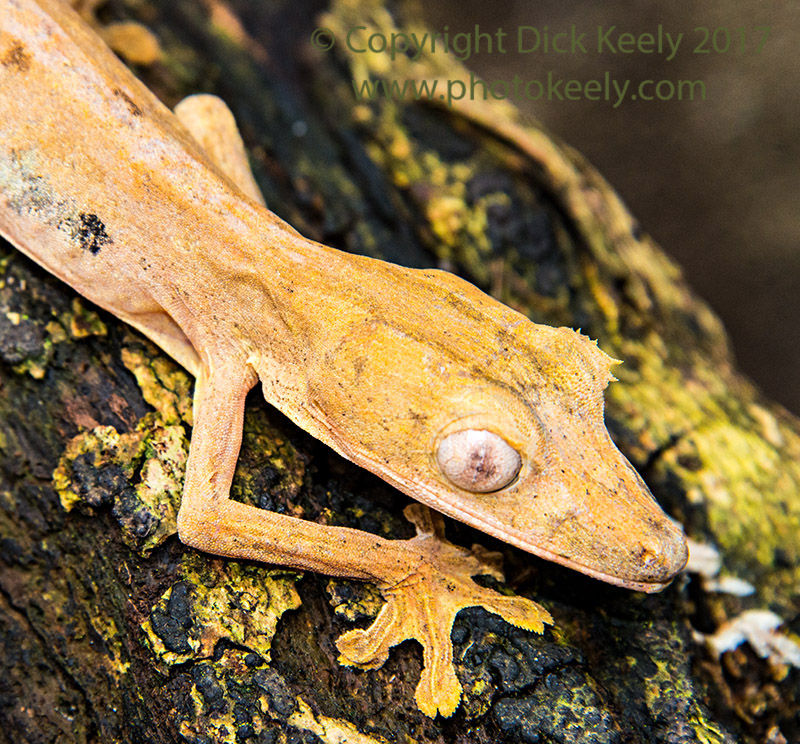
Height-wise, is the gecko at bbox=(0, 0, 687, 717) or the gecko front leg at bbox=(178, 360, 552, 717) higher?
the gecko at bbox=(0, 0, 687, 717)

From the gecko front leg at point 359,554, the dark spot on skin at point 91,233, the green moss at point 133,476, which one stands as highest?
the dark spot on skin at point 91,233

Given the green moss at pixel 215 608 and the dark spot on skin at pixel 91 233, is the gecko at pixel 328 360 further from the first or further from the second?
the green moss at pixel 215 608

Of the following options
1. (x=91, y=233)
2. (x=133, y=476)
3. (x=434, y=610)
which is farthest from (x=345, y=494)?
(x=91, y=233)

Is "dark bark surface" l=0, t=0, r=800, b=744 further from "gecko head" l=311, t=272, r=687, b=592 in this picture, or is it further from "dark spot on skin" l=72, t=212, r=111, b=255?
"gecko head" l=311, t=272, r=687, b=592

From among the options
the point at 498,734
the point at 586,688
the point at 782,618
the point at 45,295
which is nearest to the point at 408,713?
the point at 498,734

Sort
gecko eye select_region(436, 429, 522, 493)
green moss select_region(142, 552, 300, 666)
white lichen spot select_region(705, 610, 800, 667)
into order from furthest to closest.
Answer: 1. white lichen spot select_region(705, 610, 800, 667)
2. green moss select_region(142, 552, 300, 666)
3. gecko eye select_region(436, 429, 522, 493)

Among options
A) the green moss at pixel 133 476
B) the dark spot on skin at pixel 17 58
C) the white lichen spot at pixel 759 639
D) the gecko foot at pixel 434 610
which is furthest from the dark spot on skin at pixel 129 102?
the white lichen spot at pixel 759 639

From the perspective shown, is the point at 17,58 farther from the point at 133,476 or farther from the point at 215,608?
the point at 215,608

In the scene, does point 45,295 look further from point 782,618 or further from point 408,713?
point 782,618

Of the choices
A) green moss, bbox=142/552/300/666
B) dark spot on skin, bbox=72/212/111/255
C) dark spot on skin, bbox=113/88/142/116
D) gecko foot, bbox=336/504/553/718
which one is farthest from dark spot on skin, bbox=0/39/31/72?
gecko foot, bbox=336/504/553/718
